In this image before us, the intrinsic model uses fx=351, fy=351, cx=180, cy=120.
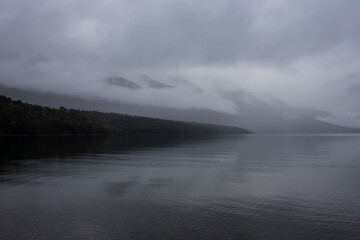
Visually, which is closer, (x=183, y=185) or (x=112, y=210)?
(x=112, y=210)

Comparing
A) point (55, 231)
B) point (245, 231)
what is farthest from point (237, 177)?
point (55, 231)

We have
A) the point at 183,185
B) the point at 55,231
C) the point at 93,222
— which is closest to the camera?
the point at 55,231

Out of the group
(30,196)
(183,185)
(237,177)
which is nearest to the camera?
(30,196)

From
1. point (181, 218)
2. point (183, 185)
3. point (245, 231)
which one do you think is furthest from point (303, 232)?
point (183, 185)

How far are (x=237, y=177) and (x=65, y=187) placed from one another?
21.4 metres

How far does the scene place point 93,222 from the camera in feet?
72.3

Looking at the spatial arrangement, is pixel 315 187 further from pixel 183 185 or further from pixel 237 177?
pixel 183 185

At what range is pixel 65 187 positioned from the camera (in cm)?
3394

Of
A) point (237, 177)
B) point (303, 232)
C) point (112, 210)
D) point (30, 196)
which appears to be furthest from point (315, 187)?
point (30, 196)

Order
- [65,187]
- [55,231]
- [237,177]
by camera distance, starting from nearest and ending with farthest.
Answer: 1. [55,231]
2. [65,187]
3. [237,177]

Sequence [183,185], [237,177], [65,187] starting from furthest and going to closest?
[237,177]
[183,185]
[65,187]

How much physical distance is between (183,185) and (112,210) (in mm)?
13007

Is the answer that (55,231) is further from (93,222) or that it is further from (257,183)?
(257,183)

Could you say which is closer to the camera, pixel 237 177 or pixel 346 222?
pixel 346 222
